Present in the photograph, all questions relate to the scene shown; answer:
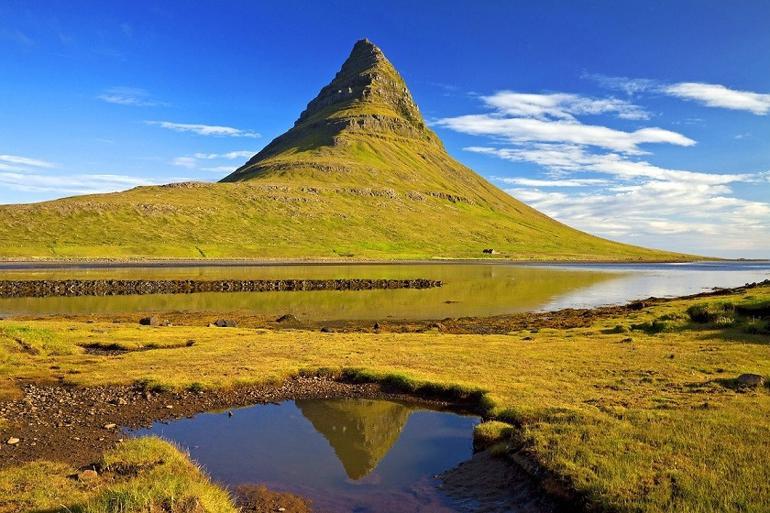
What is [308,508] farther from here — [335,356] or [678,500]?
[335,356]

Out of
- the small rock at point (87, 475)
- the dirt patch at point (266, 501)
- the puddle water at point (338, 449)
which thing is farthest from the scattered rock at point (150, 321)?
the dirt patch at point (266, 501)

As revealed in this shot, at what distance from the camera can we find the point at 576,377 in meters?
25.9

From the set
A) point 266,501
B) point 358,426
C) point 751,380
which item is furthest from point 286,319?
point 751,380

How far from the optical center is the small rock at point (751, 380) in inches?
859

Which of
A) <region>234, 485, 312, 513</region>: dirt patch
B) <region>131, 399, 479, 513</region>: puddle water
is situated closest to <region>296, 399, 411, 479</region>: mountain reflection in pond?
<region>131, 399, 479, 513</region>: puddle water

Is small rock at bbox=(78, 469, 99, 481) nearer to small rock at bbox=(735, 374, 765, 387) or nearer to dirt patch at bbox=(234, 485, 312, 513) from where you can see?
dirt patch at bbox=(234, 485, 312, 513)

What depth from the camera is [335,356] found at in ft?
109

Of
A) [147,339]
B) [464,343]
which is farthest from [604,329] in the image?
[147,339]

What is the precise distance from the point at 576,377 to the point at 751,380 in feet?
23.5

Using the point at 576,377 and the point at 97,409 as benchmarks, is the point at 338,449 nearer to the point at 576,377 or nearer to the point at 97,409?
the point at 97,409

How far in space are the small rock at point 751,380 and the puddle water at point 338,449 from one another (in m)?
11.4

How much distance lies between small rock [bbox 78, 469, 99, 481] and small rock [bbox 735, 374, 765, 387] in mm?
24228

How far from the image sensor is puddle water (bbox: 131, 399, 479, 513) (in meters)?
15.3

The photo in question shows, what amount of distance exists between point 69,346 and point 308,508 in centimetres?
2860
